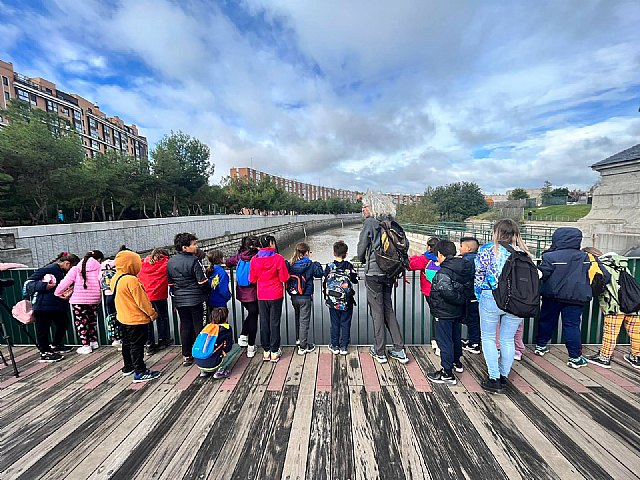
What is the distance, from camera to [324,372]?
324cm

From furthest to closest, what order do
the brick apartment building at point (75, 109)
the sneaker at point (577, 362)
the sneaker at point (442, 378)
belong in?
1. the brick apartment building at point (75, 109)
2. the sneaker at point (577, 362)
3. the sneaker at point (442, 378)

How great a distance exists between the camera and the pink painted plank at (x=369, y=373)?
9.61ft

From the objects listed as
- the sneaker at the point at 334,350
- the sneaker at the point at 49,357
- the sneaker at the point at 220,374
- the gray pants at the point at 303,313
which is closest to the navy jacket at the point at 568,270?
the sneaker at the point at 334,350

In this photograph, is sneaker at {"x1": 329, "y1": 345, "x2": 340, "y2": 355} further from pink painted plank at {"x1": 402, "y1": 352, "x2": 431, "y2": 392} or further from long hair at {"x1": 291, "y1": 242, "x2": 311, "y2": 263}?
long hair at {"x1": 291, "y1": 242, "x2": 311, "y2": 263}

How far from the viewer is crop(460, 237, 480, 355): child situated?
11.4 feet

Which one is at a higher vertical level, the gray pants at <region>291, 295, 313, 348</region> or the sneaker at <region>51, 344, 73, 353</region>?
the gray pants at <region>291, 295, 313, 348</region>

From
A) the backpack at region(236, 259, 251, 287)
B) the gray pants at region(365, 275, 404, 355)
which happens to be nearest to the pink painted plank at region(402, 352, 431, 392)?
the gray pants at region(365, 275, 404, 355)

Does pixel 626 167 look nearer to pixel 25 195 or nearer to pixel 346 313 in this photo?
pixel 346 313

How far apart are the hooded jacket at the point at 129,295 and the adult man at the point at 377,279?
2.50 metres

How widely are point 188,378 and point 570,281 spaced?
4.39 meters

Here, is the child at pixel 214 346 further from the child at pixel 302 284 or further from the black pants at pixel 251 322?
the child at pixel 302 284

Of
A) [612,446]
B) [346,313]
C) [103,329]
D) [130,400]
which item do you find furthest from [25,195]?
[612,446]

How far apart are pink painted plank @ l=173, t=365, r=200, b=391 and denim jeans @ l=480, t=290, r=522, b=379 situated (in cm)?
314

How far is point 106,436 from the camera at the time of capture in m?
2.34
